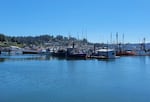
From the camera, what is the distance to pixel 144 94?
29391 millimetres

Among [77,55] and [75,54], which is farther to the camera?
[75,54]

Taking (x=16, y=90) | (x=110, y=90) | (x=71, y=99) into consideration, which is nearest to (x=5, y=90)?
(x=16, y=90)

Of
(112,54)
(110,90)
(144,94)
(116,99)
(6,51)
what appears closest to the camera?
(116,99)

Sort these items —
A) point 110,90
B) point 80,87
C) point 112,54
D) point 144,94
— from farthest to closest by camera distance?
point 112,54 < point 80,87 < point 110,90 < point 144,94

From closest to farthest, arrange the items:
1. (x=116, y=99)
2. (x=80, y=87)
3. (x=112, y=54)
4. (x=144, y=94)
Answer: (x=116, y=99) < (x=144, y=94) < (x=80, y=87) < (x=112, y=54)

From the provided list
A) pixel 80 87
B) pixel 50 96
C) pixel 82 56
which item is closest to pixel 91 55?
pixel 82 56

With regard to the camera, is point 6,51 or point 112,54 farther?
point 6,51

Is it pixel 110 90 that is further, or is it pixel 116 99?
pixel 110 90

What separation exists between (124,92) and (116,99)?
11.8 feet

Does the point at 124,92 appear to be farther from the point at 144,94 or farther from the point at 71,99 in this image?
the point at 71,99

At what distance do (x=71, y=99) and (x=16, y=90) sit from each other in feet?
22.4

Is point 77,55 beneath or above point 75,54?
beneath

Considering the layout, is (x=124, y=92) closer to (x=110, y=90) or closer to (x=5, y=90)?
(x=110, y=90)

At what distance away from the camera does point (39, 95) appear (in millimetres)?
28391
